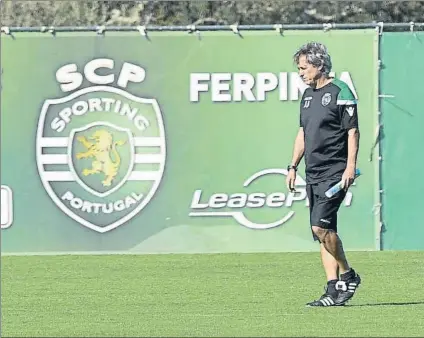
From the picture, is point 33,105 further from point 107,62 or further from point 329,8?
point 329,8

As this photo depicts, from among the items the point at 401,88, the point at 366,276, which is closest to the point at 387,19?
the point at 401,88

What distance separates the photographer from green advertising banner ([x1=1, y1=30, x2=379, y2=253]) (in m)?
13.0

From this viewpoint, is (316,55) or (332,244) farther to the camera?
(332,244)

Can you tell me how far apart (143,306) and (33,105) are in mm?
4423

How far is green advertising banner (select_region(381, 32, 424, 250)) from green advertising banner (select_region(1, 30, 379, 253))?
0.44 feet

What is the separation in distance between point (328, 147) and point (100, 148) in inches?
182

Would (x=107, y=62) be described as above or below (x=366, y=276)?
above

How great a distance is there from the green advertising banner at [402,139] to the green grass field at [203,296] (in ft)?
1.50

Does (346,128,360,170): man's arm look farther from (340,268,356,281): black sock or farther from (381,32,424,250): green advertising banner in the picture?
(381,32,424,250): green advertising banner

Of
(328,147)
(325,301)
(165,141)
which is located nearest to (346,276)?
(325,301)

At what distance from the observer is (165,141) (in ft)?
42.8

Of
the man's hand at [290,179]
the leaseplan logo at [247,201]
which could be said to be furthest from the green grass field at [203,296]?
the man's hand at [290,179]

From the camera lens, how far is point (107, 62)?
1298 centimetres

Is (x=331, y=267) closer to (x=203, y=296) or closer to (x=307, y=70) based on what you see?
(x=203, y=296)
